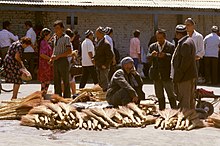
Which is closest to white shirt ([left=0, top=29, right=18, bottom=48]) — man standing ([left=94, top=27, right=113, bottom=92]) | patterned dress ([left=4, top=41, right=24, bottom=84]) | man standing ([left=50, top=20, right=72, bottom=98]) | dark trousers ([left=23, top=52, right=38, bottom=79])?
dark trousers ([left=23, top=52, right=38, bottom=79])

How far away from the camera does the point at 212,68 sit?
20.9m

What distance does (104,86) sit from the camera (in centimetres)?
1433

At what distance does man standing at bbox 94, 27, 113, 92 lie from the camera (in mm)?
14219

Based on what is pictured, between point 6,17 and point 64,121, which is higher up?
point 6,17

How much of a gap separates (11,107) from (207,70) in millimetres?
10504

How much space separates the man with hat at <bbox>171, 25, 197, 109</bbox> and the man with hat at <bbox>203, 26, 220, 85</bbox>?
9.06m

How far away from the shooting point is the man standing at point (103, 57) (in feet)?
46.6

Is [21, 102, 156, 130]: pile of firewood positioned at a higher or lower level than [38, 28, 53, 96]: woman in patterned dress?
lower

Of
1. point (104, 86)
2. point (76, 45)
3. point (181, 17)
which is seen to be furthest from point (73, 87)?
point (181, 17)

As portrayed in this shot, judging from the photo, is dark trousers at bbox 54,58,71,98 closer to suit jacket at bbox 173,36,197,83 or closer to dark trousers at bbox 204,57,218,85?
suit jacket at bbox 173,36,197,83

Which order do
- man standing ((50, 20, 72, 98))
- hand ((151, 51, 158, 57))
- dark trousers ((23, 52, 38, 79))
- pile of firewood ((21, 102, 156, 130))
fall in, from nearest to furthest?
1. pile of firewood ((21, 102, 156, 130))
2. hand ((151, 51, 158, 57))
3. man standing ((50, 20, 72, 98))
4. dark trousers ((23, 52, 38, 79))

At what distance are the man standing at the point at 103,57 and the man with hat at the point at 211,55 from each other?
703 cm

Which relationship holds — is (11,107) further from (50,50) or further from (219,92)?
(219,92)

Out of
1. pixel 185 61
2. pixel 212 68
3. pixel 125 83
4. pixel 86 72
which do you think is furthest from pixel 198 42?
pixel 212 68
